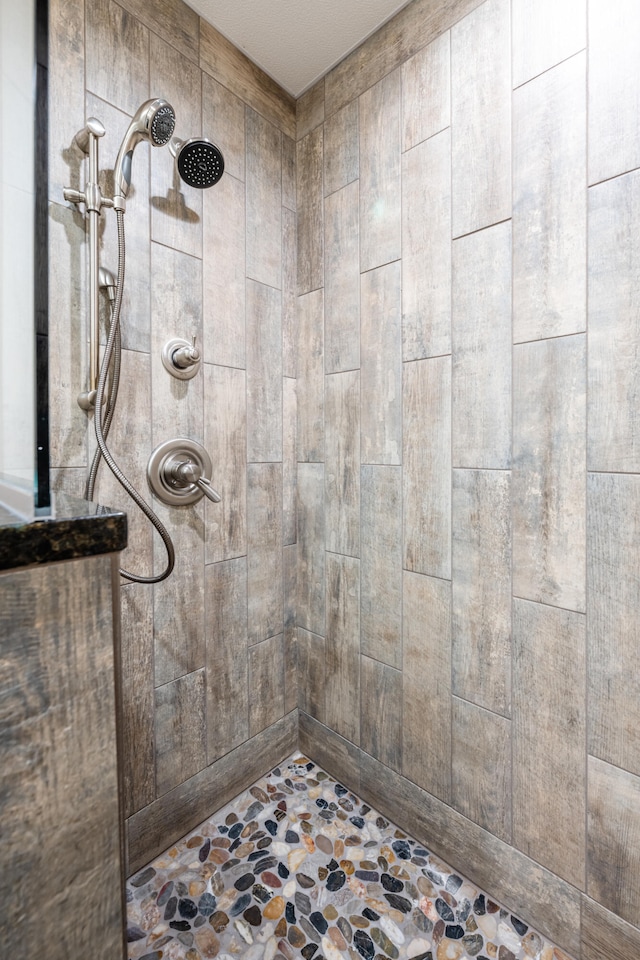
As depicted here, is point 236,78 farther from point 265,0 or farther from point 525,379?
point 525,379

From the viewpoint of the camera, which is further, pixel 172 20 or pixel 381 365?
pixel 381 365

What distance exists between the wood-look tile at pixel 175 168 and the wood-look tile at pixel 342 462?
55 centimetres

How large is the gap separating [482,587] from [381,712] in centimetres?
53

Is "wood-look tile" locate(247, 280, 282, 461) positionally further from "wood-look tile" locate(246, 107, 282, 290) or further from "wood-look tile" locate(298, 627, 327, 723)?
"wood-look tile" locate(298, 627, 327, 723)

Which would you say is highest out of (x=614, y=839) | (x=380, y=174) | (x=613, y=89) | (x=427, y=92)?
(x=427, y=92)

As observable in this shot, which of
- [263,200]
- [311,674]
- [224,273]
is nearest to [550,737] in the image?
[311,674]

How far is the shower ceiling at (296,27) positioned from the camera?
1.20 m

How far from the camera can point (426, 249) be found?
46.6 inches

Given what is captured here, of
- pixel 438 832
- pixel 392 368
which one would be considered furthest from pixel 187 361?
pixel 438 832

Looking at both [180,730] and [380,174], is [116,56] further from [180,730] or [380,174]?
[180,730]

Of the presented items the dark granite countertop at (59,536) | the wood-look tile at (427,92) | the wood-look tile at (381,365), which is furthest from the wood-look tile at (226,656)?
the wood-look tile at (427,92)

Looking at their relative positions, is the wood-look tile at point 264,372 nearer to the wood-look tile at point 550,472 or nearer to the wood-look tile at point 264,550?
the wood-look tile at point 264,550

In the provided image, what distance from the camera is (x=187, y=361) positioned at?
1201mm

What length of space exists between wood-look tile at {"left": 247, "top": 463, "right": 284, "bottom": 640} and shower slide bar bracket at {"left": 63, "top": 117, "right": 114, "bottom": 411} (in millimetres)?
553
